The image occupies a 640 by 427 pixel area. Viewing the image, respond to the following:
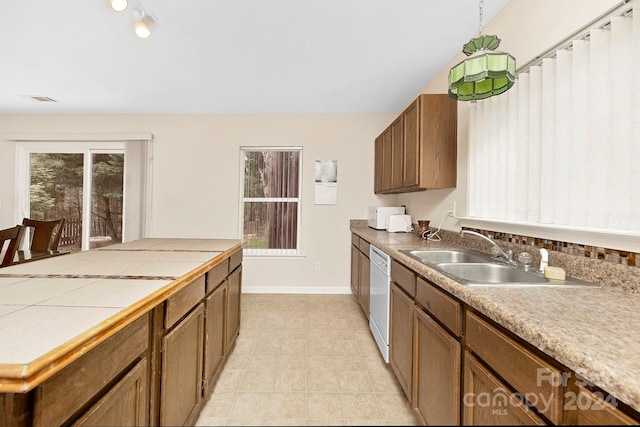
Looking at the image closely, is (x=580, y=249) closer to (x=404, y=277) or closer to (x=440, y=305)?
(x=440, y=305)

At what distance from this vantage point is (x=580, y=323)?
0.79m

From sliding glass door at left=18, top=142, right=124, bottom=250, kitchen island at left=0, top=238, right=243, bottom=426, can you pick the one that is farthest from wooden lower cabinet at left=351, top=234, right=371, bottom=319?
sliding glass door at left=18, top=142, right=124, bottom=250

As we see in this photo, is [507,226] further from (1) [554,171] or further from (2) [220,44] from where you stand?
(2) [220,44]

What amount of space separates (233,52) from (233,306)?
215 centimetres

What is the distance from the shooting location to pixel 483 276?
65.7 inches

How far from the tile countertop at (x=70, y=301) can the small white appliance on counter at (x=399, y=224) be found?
7.04 ft

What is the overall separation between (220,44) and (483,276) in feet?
8.55

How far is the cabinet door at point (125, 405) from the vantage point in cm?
76

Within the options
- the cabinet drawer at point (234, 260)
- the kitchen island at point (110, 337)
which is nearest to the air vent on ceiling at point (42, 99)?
the kitchen island at point (110, 337)

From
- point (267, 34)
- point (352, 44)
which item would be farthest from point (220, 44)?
point (352, 44)

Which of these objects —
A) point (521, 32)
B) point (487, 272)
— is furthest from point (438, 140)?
point (487, 272)

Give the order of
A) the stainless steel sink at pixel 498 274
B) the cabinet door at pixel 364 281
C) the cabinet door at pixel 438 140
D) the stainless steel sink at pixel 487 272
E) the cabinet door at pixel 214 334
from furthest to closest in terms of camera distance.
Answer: the cabinet door at pixel 364 281
the cabinet door at pixel 438 140
the cabinet door at pixel 214 334
the stainless steel sink at pixel 487 272
the stainless steel sink at pixel 498 274

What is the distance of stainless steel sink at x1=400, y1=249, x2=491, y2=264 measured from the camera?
6.11 ft

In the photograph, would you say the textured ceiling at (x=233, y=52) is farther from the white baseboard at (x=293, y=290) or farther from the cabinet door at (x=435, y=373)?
the white baseboard at (x=293, y=290)
